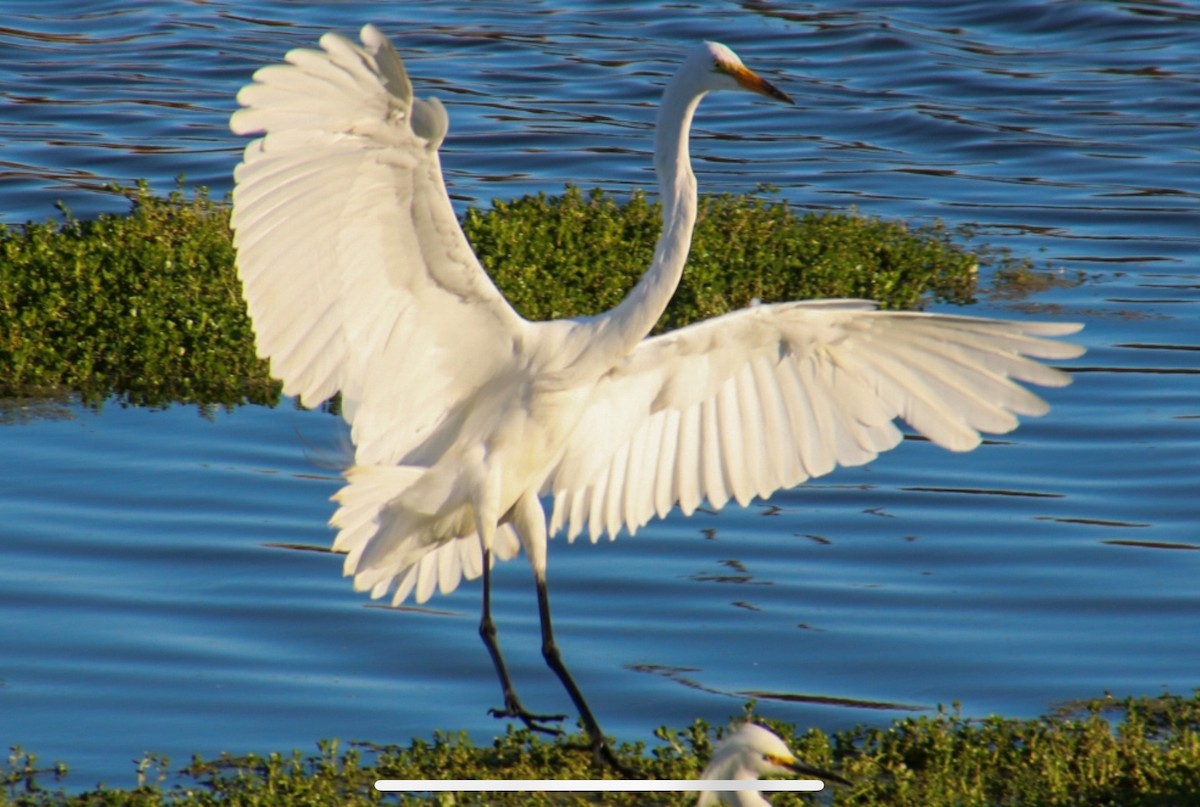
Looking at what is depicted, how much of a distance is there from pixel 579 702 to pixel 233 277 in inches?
192

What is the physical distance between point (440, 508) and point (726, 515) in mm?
2934

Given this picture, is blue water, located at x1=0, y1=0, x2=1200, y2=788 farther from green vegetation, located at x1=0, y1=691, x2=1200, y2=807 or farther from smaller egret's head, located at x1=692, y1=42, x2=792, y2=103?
smaller egret's head, located at x1=692, y1=42, x2=792, y2=103

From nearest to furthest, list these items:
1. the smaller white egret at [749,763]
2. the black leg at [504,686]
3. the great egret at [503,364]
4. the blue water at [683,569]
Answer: the smaller white egret at [749,763] < the great egret at [503,364] < the black leg at [504,686] < the blue water at [683,569]

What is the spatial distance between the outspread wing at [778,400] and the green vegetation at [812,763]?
36.2 inches

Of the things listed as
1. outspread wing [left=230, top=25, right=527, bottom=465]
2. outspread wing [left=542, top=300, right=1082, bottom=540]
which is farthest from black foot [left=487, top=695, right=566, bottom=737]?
outspread wing [left=230, top=25, right=527, bottom=465]

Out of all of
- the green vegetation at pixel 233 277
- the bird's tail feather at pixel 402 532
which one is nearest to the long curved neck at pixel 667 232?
the bird's tail feather at pixel 402 532

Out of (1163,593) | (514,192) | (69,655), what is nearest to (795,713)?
(1163,593)

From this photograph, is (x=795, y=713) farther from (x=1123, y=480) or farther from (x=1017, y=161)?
(x=1017, y=161)

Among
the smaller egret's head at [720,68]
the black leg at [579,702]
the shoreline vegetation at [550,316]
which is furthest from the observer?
the smaller egret's head at [720,68]

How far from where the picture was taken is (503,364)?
19.6 ft

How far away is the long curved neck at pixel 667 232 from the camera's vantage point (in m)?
5.79

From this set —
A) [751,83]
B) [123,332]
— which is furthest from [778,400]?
[123,332]

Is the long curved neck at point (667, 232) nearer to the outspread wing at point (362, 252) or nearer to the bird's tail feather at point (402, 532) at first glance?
the outspread wing at point (362, 252)

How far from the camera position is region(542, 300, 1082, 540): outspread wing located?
5.75 meters
